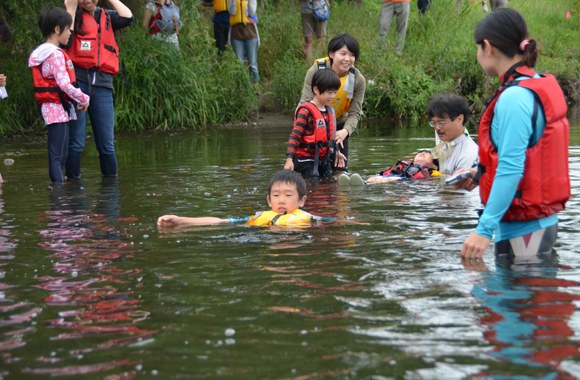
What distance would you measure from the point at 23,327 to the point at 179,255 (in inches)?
60.3

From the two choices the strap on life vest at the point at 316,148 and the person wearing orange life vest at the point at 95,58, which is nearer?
the person wearing orange life vest at the point at 95,58

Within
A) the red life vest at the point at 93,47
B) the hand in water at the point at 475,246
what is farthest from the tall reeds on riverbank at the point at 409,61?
the hand in water at the point at 475,246

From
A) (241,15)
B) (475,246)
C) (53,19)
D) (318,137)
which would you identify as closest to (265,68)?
(241,15)

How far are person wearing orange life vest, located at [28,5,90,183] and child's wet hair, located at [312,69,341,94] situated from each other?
259 cm

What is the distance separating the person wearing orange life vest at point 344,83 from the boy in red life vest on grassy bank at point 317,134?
0.62 feet

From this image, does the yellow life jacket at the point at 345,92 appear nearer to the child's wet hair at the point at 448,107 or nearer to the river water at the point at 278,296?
the child's wet hair at the point at 448,107

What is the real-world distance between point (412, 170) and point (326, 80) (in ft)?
5.00

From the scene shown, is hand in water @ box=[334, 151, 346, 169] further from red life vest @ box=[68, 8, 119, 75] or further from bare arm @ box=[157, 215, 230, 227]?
bare arm @ box=[157, 215, 230, 227]

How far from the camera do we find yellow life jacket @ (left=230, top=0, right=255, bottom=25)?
14.7 meters

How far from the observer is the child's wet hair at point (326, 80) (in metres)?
7.93

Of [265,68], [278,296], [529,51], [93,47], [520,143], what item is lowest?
[278,296]

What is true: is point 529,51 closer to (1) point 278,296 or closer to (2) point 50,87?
(1) point 278,296

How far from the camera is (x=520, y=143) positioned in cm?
371

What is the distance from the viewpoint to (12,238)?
17.4ft
